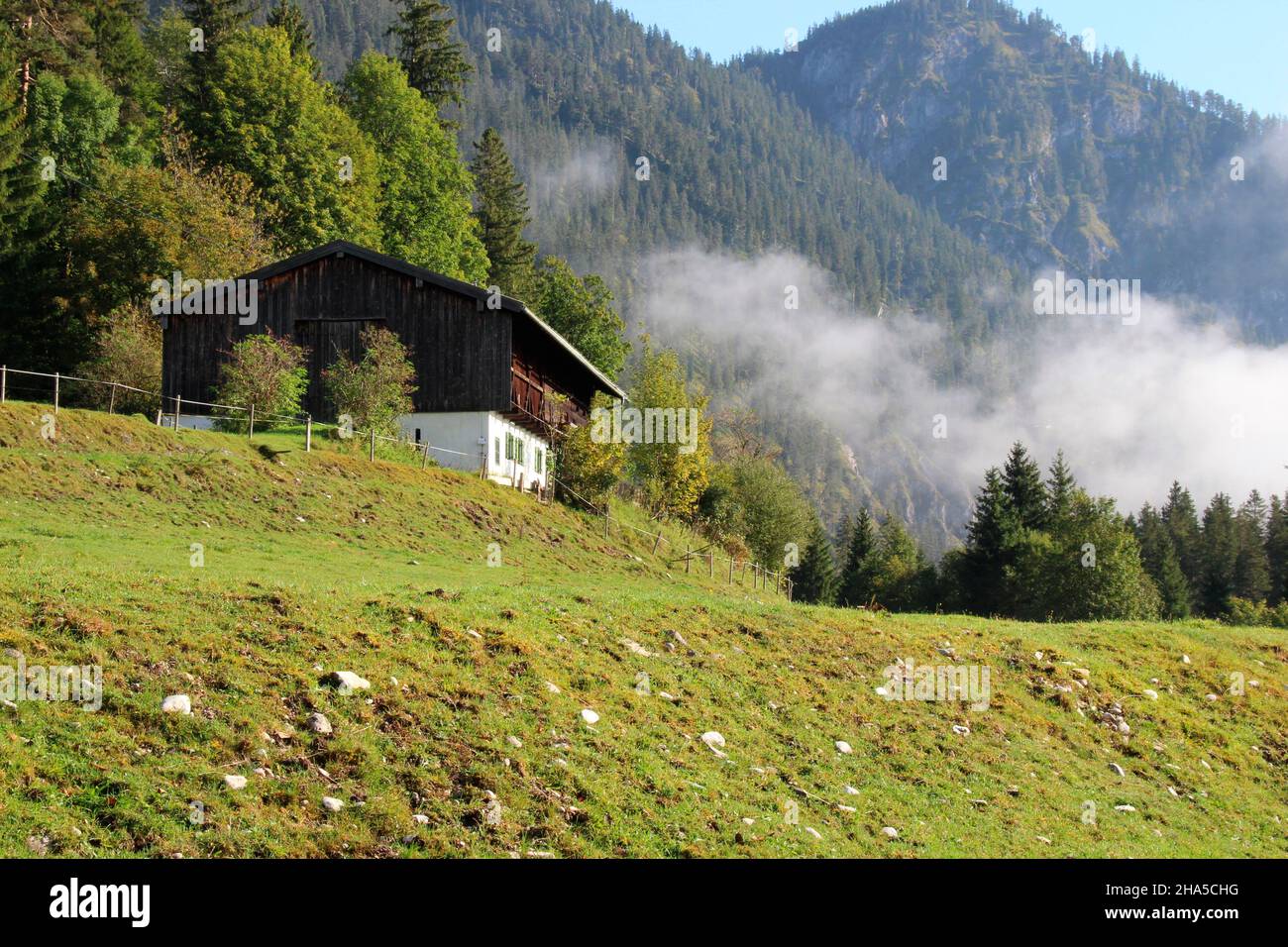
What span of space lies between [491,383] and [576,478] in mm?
5443

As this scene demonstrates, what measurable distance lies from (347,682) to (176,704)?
209 cm

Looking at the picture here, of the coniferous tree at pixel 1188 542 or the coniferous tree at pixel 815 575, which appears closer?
the coniferous tree at pixel 815 575

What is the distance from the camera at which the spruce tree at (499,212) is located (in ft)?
301

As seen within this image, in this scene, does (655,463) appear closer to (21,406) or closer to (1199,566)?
(21,406)

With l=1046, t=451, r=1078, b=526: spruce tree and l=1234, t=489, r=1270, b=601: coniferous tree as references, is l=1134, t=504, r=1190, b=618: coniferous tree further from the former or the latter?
l=1046, t=451, r=1078, b=526: spruce tree

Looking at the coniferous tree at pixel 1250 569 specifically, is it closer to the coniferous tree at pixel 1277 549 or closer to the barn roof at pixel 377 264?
the coniferous tree at pixel 1277 549

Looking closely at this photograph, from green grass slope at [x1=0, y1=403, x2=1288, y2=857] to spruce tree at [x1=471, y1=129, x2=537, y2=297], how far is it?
64377mm

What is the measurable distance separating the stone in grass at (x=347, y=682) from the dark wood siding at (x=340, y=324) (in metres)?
36.0

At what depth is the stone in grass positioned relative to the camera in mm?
Answer: 13672

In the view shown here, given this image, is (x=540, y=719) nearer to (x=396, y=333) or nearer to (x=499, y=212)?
(x=396, y=333)

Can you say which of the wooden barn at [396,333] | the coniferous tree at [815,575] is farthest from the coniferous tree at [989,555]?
the wooden barn at [396,333]

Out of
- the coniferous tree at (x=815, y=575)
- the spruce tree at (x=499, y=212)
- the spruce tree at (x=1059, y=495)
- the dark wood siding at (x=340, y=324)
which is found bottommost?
the coniferous tree at (x=815, y=575)
